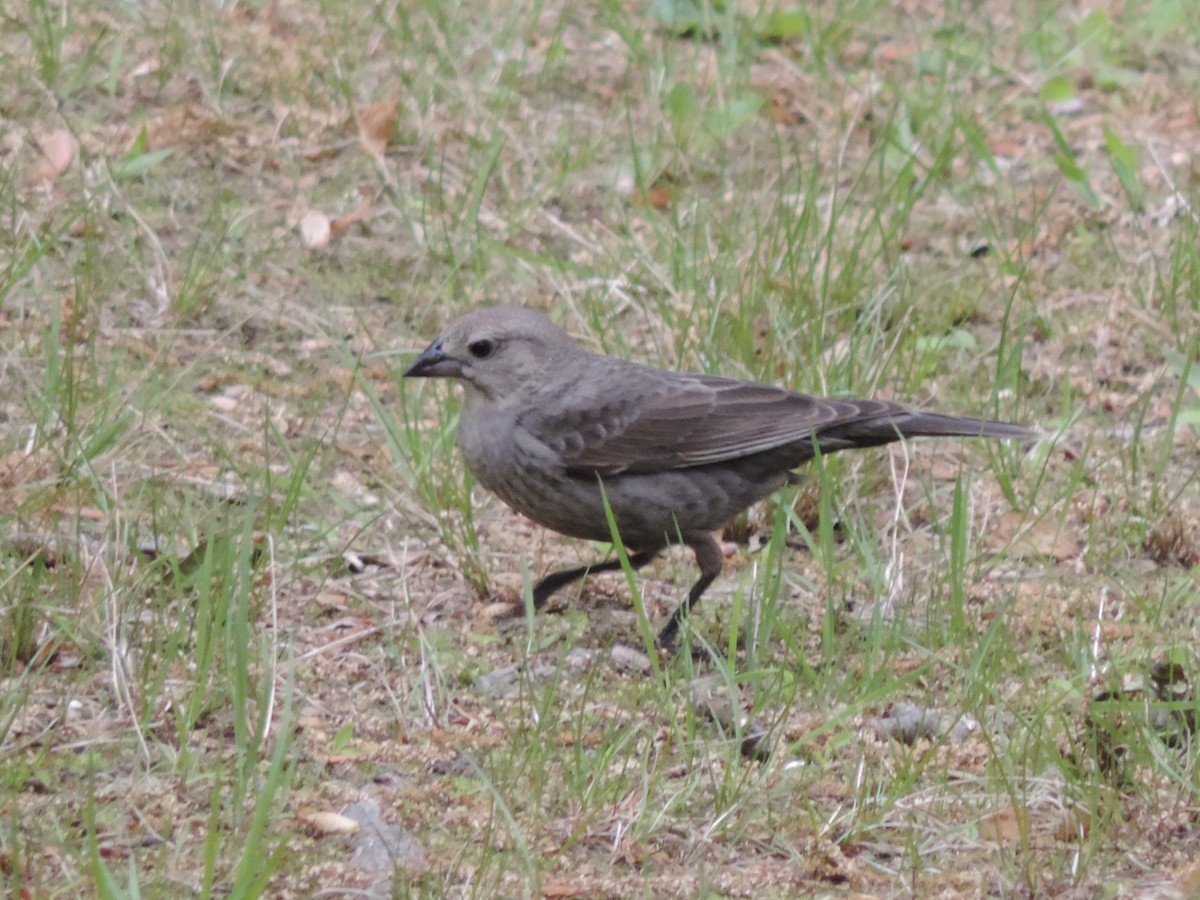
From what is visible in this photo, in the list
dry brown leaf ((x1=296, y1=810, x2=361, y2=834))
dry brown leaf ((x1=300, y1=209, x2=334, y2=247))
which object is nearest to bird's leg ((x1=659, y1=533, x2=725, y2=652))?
dry brown leaf ((x1=296, y1=810, x2=361, y2=834))

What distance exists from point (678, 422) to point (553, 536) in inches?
26.6

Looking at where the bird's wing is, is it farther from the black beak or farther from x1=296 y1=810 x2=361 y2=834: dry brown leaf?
x1=296 y1=810 x2=361 y2=834: dry brown leaf

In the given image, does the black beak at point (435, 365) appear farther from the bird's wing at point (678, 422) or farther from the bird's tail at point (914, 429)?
the bird's tail at point (914, 429)

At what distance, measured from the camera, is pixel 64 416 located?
4.59 m

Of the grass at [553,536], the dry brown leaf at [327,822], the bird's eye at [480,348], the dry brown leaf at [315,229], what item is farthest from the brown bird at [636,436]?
the dry brown leaf at [315,229]

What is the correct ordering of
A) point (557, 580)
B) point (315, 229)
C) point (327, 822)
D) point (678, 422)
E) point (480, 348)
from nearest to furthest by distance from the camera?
point (327, 822) → point (557, 580) → point (678, 422) → point (480, 348) → point (315, 229)

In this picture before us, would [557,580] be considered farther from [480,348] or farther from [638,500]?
[480,348]

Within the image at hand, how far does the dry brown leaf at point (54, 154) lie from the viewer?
634 cm

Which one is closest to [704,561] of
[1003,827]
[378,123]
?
[1003,827]

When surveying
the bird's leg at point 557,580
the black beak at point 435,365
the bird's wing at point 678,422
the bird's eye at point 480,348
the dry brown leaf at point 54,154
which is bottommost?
the bird's leg at point 557,580

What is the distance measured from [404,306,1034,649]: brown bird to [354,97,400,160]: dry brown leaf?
2167 millimetres

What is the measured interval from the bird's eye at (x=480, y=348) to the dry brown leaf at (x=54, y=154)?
214 centimetres

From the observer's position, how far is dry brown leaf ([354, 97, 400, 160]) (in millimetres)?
7062

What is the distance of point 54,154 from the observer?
Answer: 21.2ft
